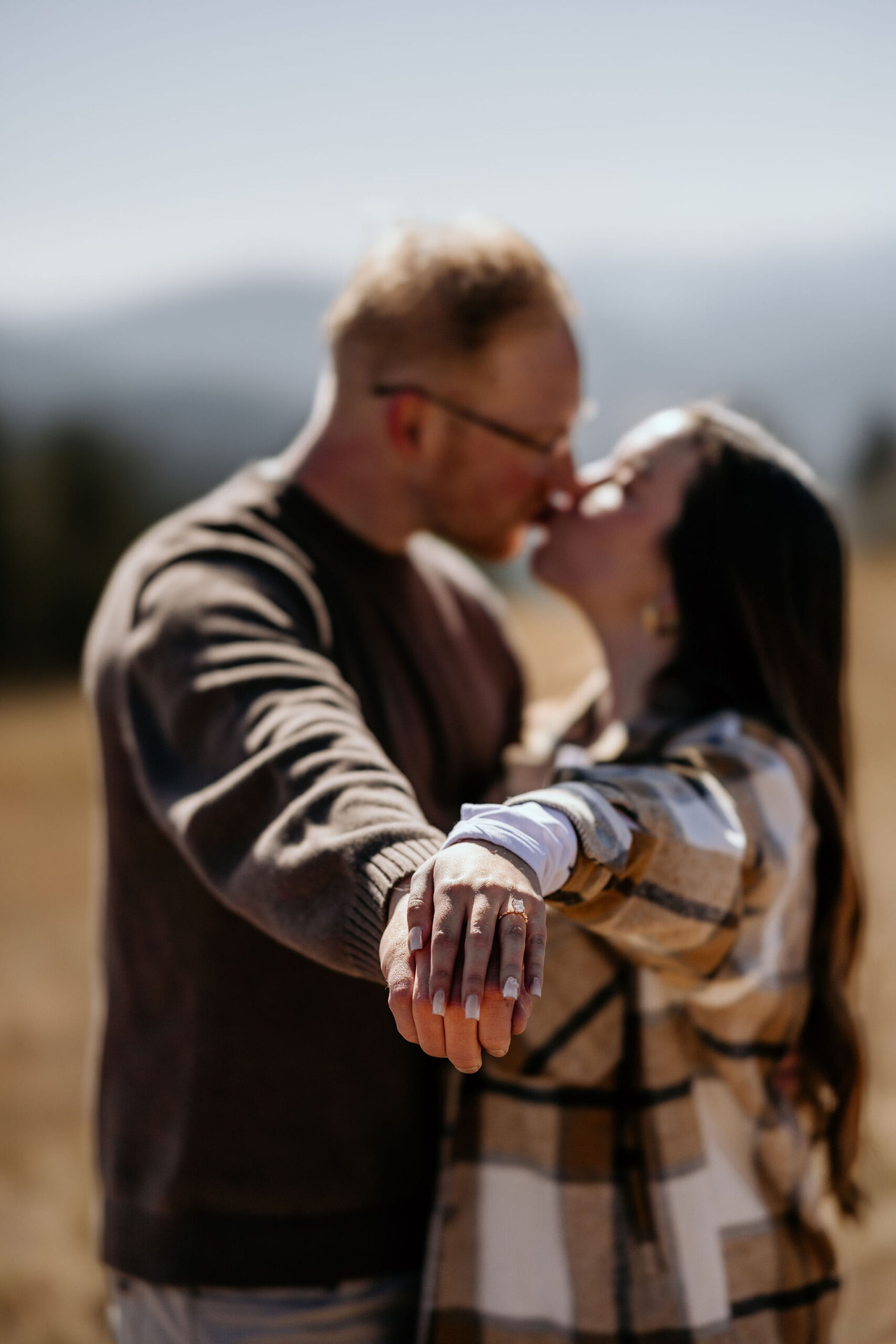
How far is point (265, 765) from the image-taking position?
43.2 inches

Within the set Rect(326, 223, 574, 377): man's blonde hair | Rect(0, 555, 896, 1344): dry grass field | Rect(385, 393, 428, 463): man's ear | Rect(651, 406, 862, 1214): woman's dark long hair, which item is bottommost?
Rect(0, 555, 896, 1344): dry grass field

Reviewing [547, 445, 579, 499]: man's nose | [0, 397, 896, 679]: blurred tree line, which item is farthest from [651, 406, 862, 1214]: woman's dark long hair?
[0, 397, 896, 679]: blurred tree line

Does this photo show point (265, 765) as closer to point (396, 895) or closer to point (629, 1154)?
point (396, 895)

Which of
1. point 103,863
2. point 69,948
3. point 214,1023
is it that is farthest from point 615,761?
point 69,948

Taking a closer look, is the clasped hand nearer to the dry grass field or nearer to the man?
the man

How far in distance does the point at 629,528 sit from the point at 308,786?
800 mm

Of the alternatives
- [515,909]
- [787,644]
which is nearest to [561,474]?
[787,644]

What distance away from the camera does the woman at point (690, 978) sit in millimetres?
1241

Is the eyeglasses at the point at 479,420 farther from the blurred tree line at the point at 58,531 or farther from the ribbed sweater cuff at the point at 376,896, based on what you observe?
the blurred tree line at the point at 58,531

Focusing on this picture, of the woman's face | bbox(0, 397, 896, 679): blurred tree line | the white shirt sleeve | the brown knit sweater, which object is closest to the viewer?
the white shirt sleeve

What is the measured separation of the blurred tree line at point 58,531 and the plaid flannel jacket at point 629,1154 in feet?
26.3

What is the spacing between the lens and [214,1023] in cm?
144

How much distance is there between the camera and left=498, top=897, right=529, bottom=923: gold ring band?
829 mm

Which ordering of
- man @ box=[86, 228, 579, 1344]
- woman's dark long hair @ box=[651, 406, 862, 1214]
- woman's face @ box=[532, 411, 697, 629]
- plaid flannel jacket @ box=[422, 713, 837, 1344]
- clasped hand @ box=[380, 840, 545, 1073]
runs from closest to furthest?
clasped hand @ box=[380, 840, 545, 1073] → man @ box=[86, 228, 579, 1344] → plaid flannel jacket @ box=[422, 713, 837, 1344] → woman's dark long hair @ box=[651, 406, 862, 1214] → woman's face @ box=[532, 411, 697, 629]
